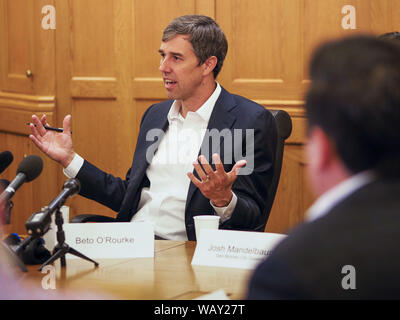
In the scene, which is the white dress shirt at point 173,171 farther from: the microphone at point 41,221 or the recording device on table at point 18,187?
the microphone at point 41,221

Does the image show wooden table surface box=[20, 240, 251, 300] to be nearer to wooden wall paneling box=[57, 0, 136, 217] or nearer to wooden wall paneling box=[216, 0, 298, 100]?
wooden wall paneling box=[216, 0, 298, 100]

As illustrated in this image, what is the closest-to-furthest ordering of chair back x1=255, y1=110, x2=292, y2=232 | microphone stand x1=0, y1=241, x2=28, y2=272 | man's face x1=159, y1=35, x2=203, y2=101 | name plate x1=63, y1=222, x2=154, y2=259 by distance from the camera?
microphone stand x1=0, y1=241, x2=28, y2=272
name plate x1=63, y1=222, x2=154, y2=259
chair back x1=255, y1=110, x2=292, y2=232
man's face x1=159, y1=35, x2=203, y2=101

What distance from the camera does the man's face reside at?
113 inches

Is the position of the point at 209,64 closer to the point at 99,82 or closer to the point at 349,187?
the point at 99,82

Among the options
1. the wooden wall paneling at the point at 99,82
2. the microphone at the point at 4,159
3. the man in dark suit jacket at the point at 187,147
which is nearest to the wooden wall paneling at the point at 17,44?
the wooden wall paneling at the point at 99,82

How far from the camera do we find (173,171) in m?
2.78

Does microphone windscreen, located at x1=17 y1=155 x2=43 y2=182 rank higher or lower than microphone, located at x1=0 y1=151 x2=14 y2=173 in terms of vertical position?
higher

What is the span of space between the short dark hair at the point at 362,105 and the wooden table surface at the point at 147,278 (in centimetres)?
87

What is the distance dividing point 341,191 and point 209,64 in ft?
7.05

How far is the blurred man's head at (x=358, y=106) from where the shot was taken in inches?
32.6

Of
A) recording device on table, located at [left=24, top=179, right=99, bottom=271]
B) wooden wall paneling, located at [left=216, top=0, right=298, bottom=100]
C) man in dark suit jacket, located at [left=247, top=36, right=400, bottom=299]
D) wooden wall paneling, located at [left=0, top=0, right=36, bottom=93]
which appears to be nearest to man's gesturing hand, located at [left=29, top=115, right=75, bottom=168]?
recording device on table, located at [left=24, top=179, right=99, bottom=271]

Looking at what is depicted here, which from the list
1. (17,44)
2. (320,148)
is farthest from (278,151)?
(17,44)

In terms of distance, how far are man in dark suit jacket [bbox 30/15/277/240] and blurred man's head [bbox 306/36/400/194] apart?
1551 millimetres
